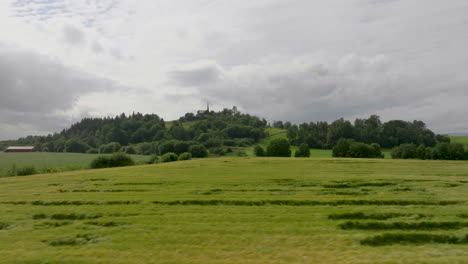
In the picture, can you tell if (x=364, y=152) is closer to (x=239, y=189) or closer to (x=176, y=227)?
(x=239, y=189)

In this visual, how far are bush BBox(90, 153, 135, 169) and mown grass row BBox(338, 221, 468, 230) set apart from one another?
73712 millimetres

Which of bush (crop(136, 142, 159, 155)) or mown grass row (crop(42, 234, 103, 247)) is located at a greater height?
bush (crop(136, 142, 159, 155))

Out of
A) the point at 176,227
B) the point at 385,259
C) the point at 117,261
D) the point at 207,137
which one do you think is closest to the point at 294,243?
the point at 385,259

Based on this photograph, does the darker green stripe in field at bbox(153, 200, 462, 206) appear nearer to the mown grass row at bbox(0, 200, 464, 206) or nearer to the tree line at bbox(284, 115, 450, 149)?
the mown grass row at bbox(0, 200, 464, 206)

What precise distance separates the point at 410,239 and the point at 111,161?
77389 mm

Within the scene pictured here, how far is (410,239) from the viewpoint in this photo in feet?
47.4

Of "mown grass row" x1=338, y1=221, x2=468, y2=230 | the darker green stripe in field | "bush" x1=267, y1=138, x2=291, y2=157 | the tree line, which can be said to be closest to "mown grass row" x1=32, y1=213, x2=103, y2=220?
the darker green stripe in field

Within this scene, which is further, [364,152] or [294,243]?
[364,152]

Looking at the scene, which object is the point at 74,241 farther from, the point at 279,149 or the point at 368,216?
the point at 279,149

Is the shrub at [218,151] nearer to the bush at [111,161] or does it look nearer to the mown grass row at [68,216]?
the bush at [111,161]

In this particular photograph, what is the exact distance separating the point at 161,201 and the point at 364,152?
296 feet

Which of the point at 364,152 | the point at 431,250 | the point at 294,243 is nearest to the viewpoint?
the point at 431,250

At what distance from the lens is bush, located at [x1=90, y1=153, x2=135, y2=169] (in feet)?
253

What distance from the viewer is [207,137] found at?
184 meters
